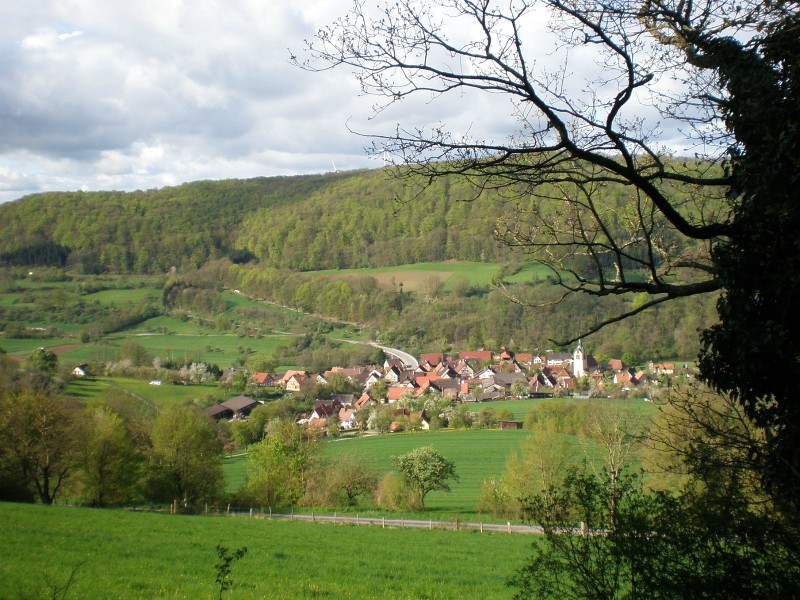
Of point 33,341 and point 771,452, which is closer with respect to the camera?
point 771,452

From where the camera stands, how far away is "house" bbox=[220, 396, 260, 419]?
51844 mm

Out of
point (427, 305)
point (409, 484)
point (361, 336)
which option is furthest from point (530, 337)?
point (409, 484)

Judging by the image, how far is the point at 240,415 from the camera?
5159cm

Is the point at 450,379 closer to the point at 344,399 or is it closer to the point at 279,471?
the point at 344,399

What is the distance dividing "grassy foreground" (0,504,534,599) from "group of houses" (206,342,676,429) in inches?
1237

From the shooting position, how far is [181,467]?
29875 mm

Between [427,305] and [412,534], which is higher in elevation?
[427,305]

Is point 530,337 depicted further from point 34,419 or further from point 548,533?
point 548,533

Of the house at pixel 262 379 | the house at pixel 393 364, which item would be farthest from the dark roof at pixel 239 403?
the house at pixel 393 364

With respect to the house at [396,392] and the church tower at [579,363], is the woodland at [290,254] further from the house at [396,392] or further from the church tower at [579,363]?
the house at [396,392]

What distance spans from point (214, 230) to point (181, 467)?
9226cm

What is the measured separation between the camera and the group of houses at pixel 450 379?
177ft

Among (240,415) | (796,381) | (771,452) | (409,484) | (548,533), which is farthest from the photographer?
(240,415)

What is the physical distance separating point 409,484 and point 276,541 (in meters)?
12.7
